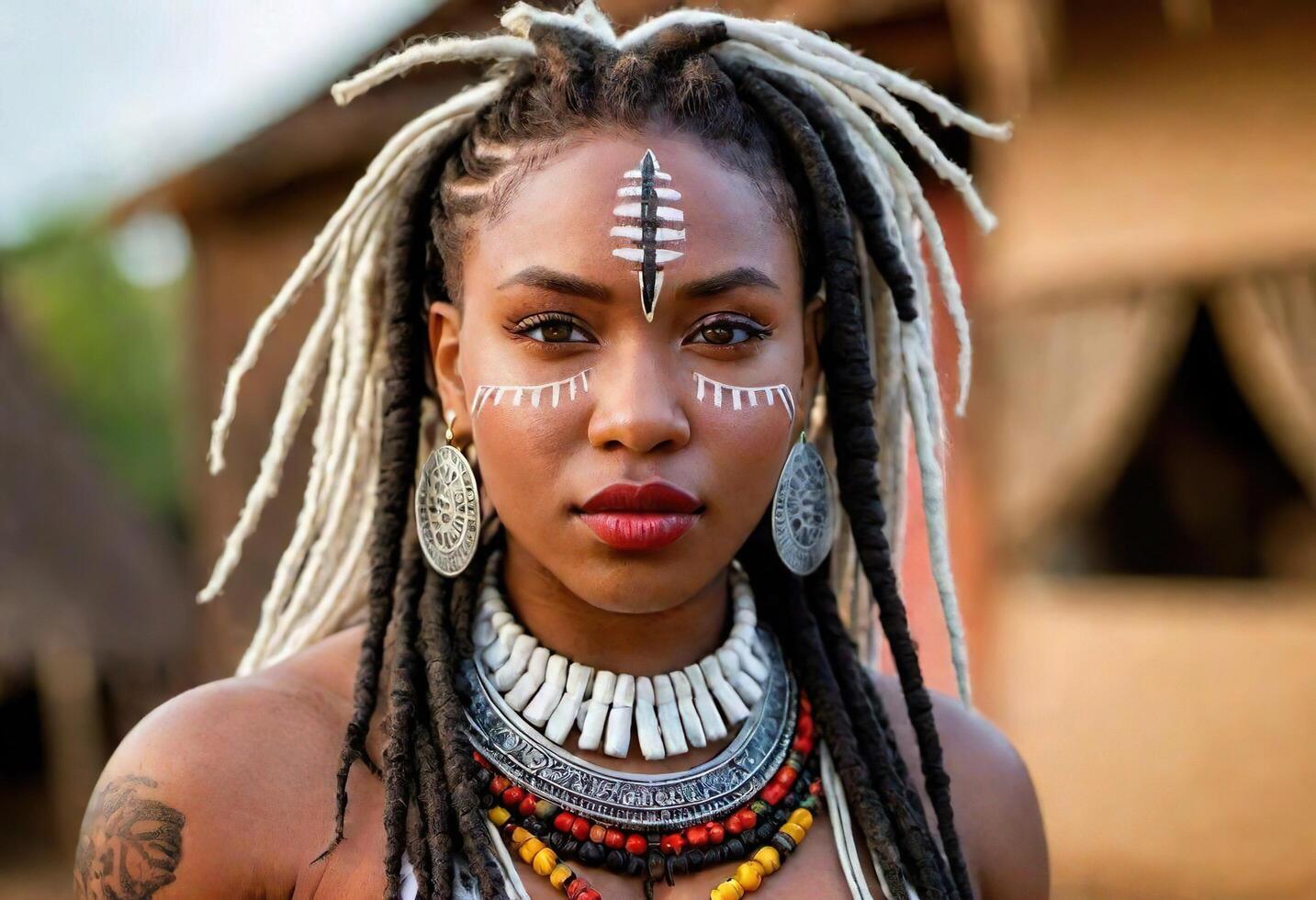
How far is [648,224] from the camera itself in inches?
76.4

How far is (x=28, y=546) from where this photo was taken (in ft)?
39.1

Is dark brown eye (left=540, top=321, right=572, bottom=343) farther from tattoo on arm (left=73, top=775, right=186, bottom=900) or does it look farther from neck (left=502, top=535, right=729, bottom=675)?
tattoo on arm (left=73, top=775, right=186, bottom=900)

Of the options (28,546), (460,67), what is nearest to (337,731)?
(460,67)

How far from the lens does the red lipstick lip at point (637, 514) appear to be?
1899 mm

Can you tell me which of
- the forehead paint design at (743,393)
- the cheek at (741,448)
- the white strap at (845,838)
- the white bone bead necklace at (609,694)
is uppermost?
the forehead paint design at (743,393)

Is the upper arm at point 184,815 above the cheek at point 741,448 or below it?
below

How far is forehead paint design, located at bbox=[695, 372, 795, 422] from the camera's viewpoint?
1973 mm

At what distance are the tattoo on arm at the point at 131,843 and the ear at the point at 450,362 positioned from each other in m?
0.74

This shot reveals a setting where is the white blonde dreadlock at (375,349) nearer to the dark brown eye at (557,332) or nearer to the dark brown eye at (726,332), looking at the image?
the dark brown eye at (726,332)

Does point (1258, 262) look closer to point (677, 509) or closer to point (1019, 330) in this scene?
point (1019, 330)

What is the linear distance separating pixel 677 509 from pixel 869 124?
0.92 meters

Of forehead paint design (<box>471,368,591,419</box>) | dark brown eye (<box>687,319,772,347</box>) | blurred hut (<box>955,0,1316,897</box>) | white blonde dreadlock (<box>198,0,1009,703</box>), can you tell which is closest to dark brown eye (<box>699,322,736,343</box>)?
dark brown eye (<box>687,319,772,347</box>)

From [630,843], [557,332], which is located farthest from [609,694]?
[557,332]

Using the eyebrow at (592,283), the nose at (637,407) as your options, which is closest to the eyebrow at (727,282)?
the eyebrow at (592,283)
